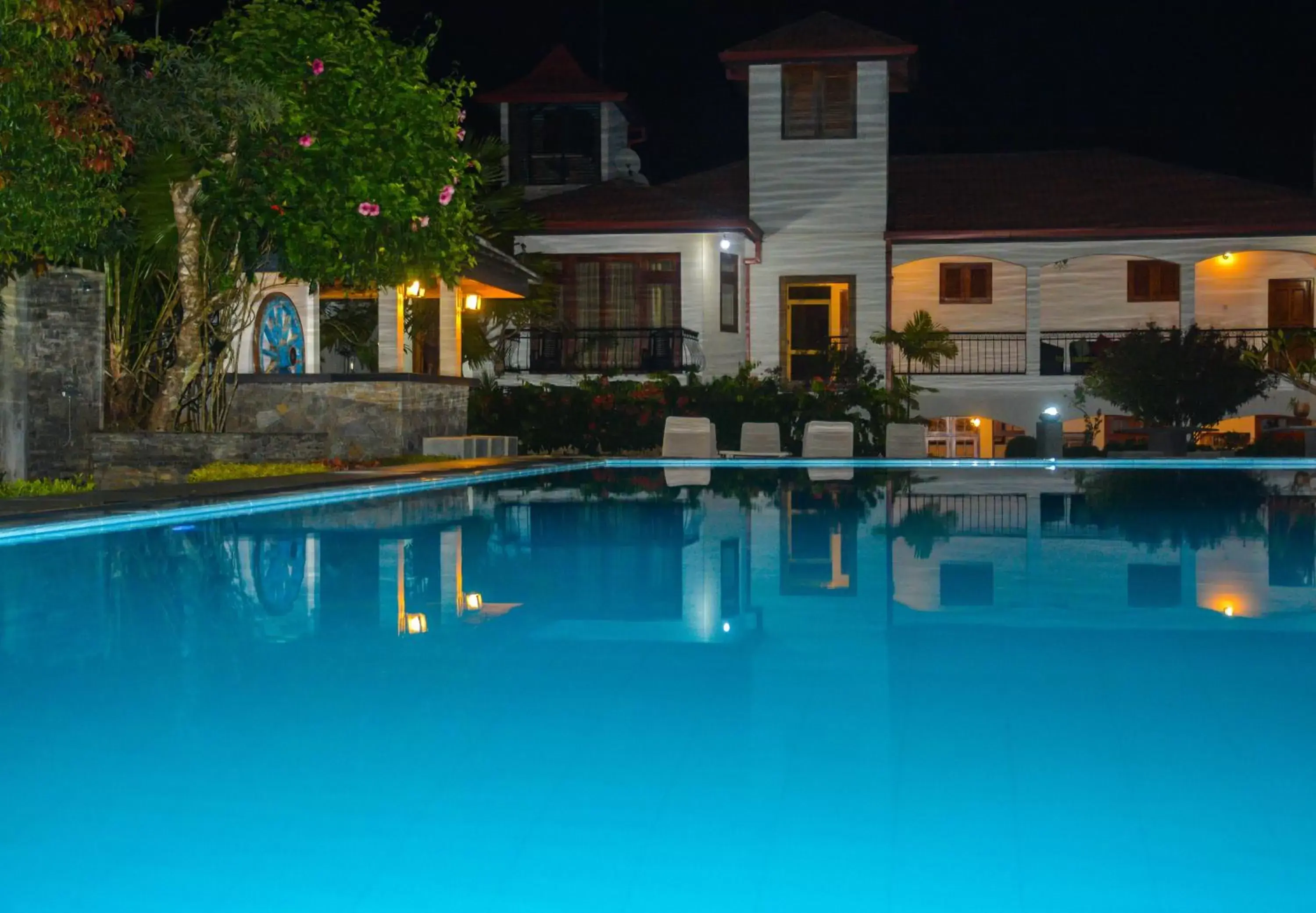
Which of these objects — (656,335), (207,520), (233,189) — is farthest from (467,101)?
(207,520)

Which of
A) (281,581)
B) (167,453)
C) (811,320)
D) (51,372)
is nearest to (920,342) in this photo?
(811,320)

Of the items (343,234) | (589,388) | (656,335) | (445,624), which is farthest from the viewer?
(656,335)

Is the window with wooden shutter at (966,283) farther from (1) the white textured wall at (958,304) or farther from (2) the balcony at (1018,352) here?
(2) the balcony at (1018,352)

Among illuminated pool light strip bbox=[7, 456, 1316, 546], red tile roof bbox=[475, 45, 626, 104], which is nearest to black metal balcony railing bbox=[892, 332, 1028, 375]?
illuminated pool light strip bbox=[7, 456, 1316, 546]

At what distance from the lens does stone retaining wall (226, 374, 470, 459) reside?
23453 mm

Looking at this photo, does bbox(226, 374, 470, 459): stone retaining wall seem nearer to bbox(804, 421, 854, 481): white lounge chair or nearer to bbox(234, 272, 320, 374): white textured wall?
bbox(234, 272, 320, 374): white textured wall

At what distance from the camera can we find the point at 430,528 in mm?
13727

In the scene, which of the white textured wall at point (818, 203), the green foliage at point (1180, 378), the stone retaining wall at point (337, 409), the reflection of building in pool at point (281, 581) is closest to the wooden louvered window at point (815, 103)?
the white textured wall at point (818, 203)

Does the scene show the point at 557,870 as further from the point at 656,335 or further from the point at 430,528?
the point at 656,335

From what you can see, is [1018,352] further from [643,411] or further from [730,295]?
[643,411]

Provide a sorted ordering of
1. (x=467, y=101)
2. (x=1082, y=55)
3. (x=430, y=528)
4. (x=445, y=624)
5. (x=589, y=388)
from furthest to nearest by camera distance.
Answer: (x=1082, y=55), (x=467, y=101), (x=589, y=388), (x=430, y=528), (x=445, y=624)

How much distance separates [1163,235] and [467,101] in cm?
1598

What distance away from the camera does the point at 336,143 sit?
1944 centimetres

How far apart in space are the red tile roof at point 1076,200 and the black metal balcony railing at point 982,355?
2.45 metres
